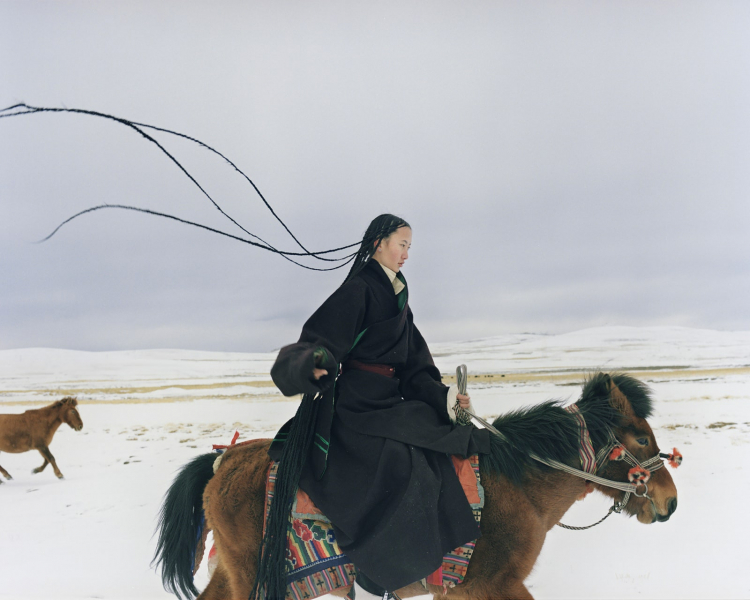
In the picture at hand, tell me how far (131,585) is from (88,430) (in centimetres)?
153

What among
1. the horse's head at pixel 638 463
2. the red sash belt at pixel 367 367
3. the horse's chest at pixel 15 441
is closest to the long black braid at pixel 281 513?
the red sash belt at pixel 367 367

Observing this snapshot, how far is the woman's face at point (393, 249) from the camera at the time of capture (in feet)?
5.98

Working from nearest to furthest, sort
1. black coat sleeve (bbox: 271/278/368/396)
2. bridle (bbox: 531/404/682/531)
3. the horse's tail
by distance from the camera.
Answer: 1. black coat sleeve (bbox: 271/278/368/396)
2. bridle (bbox: 531/404/682/531)
3. the horse's tail

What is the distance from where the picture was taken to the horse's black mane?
5.44ft

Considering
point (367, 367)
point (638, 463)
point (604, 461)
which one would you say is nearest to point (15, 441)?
point (367, 367)

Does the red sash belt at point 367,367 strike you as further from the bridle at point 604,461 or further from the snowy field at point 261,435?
the snowy field at point 261,435

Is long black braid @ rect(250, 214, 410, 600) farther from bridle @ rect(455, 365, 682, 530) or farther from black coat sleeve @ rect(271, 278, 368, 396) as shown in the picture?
bridle @ rect(455, 365, 682, 530)

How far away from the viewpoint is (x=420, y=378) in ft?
6.13

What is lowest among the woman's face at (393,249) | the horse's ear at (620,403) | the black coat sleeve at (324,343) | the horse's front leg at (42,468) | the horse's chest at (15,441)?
the horse's front leg at (42,468)

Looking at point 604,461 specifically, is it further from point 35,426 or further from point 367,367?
point 35,426

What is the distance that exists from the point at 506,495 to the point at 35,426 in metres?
3.21

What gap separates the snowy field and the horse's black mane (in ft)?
2.16

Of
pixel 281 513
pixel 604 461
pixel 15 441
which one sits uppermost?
pixel 604 461

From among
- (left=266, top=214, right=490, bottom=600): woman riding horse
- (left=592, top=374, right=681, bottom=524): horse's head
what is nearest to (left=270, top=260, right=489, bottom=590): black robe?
(left=266, top=214, right=490, bottom=600): woman riding horse
